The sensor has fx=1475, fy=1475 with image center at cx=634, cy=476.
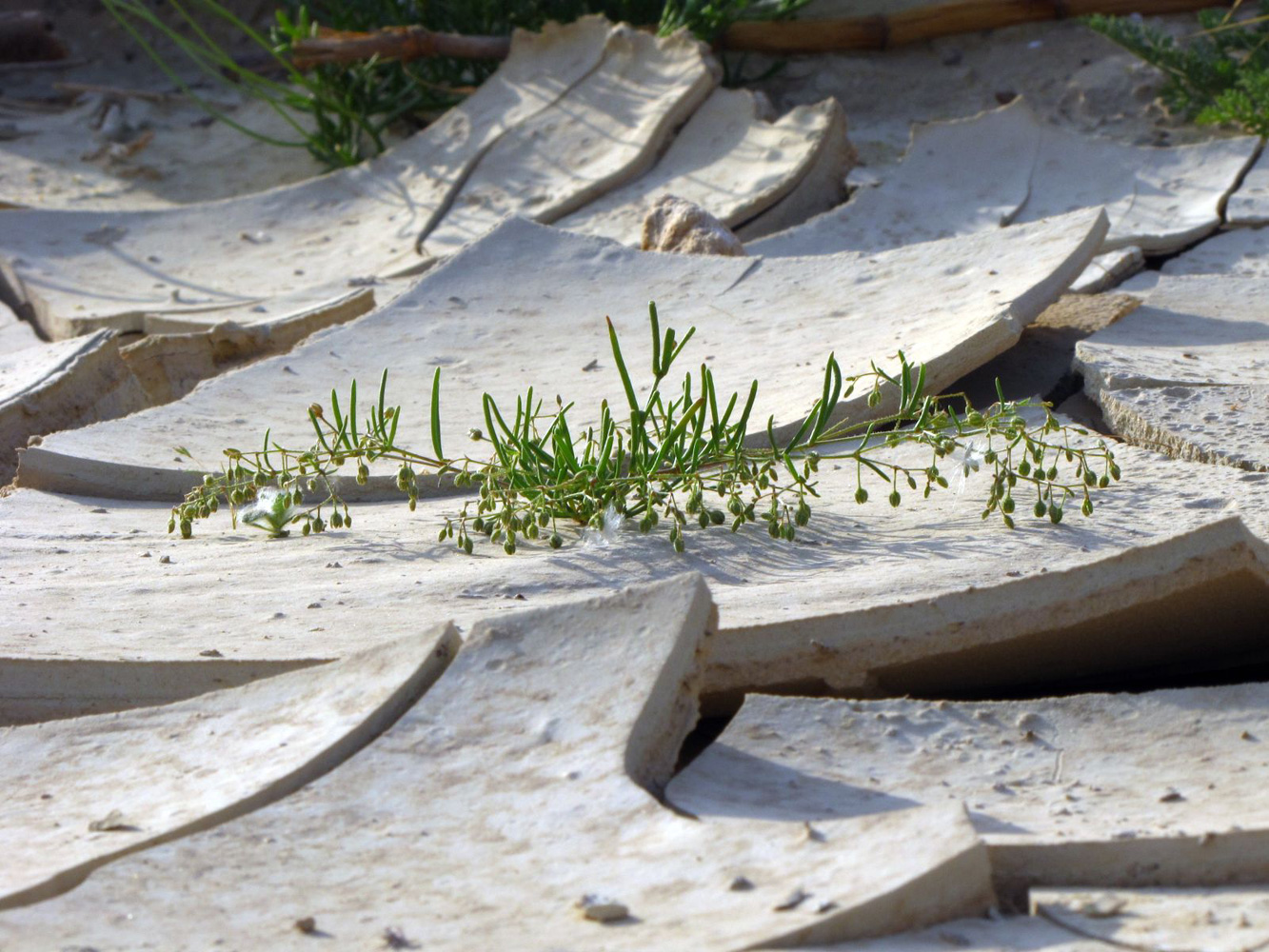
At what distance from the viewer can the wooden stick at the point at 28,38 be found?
719cm

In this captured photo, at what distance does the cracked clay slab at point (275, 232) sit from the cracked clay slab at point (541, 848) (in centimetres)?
267

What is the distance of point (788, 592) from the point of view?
69.9 inches

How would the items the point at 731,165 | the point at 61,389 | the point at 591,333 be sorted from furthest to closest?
1. the point at 731,165
2. the point at 61,389
3. the point at 591,333

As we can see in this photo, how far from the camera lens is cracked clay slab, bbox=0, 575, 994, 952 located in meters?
1.13

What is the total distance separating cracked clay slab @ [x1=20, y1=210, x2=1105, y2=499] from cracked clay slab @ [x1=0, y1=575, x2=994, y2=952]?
961 mm

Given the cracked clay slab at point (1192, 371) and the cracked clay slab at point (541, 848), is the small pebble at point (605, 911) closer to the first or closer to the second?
the cracked clay slab at point (541, 848)

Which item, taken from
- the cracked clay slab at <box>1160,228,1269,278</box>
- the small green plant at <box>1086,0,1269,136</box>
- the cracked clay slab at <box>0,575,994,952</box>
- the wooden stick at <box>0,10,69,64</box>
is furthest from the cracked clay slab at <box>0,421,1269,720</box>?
the wooden stick at <box>0,10,69,64</box>

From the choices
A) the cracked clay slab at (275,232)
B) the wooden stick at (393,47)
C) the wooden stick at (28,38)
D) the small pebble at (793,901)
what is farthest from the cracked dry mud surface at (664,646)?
the wooden stick at (28,38)

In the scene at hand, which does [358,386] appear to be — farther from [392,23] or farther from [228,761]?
[392,23]

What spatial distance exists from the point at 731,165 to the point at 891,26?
1.60 meters

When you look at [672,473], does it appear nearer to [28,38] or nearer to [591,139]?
[591,139]

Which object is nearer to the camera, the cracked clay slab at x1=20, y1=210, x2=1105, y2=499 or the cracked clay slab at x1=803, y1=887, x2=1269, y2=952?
the cracked clay slab at x1=803, y1=887, x2=1269, y2=952

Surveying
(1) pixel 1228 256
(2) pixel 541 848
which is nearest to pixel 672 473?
(2) pixel 541 848

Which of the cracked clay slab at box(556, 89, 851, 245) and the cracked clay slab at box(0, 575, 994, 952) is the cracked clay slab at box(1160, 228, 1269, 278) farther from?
the cracked clay slab at box(0, 575, 994, 952)
